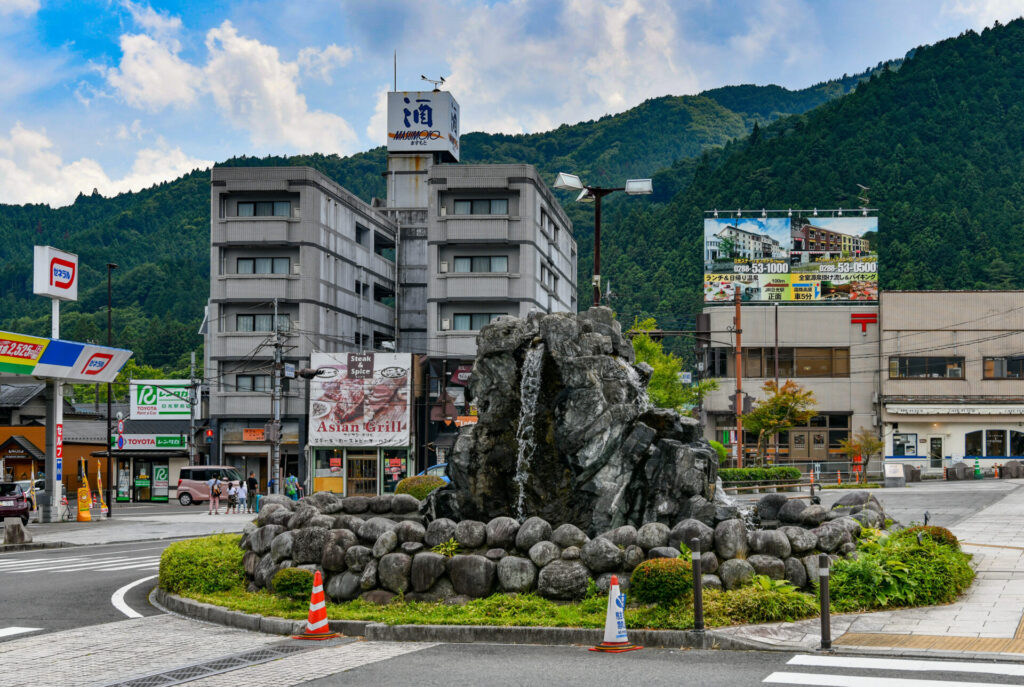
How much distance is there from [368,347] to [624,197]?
88.5m

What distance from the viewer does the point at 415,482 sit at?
26906 millimetres

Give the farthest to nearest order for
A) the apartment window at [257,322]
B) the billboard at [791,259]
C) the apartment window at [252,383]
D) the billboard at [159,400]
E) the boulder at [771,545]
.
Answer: the billboard at [791,259] → the apartment window at [257,322] → the apartment window at [252,383] → the billboard at [159,400] → the boulder at [771,545]

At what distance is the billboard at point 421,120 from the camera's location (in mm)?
82500

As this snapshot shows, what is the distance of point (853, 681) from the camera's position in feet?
32.3

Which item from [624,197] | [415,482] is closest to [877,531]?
[415,482]

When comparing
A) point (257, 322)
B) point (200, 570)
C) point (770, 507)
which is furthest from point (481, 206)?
point (200, 570)

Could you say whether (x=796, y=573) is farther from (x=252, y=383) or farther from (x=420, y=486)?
(x=252, y=383)

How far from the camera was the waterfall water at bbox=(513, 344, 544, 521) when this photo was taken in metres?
18.4

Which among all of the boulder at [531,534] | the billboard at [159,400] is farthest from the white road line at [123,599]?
the billboard at [159,400]

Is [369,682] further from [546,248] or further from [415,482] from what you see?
[546,248]

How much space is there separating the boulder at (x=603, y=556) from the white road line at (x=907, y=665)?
3164 mm

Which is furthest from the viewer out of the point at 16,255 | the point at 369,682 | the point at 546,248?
the point at 16,255

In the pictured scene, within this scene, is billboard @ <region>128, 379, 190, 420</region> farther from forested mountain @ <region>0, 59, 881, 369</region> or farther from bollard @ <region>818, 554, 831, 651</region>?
bollard @ <region>818, 554, 831, 651</region>

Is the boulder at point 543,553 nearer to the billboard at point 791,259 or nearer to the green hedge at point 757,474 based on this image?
the green hedge at point 757,474
